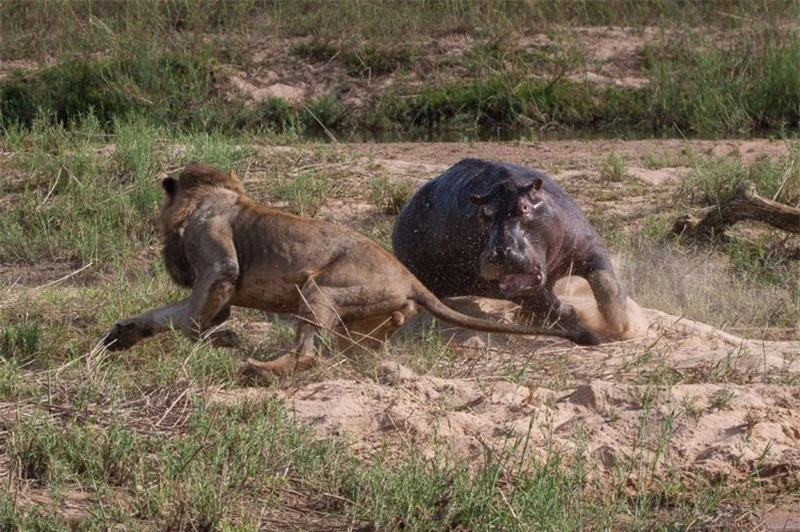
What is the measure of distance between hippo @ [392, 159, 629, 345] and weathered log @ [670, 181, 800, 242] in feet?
5.96

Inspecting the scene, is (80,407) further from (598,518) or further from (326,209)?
(326,209)

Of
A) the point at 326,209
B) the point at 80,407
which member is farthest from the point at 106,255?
the point at 80,407

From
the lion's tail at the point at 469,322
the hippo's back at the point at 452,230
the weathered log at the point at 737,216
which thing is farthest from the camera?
the weathered log at the point at 737,216

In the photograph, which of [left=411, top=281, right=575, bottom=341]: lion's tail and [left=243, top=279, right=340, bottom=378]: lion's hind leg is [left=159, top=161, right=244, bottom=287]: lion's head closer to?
[left=243, top=279, right=340, bottom=378]: lion's hind leg

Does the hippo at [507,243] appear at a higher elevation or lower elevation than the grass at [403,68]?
higher

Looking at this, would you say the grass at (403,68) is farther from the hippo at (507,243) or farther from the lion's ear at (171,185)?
the lion's ear at (171,185)

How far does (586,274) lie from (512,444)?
2.56m

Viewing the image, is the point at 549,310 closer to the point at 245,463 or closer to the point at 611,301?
the point at 611,301

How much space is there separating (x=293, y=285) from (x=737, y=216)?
13.4 feet

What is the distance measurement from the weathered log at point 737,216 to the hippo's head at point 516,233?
7.18ft

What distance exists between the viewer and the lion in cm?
661

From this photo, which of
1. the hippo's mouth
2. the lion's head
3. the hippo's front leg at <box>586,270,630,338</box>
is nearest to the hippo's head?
the hippo's mouth

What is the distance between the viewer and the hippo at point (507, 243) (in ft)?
25.1

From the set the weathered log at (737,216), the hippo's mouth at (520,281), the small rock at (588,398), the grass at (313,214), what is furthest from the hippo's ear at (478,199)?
the weathered log at (737,216)
